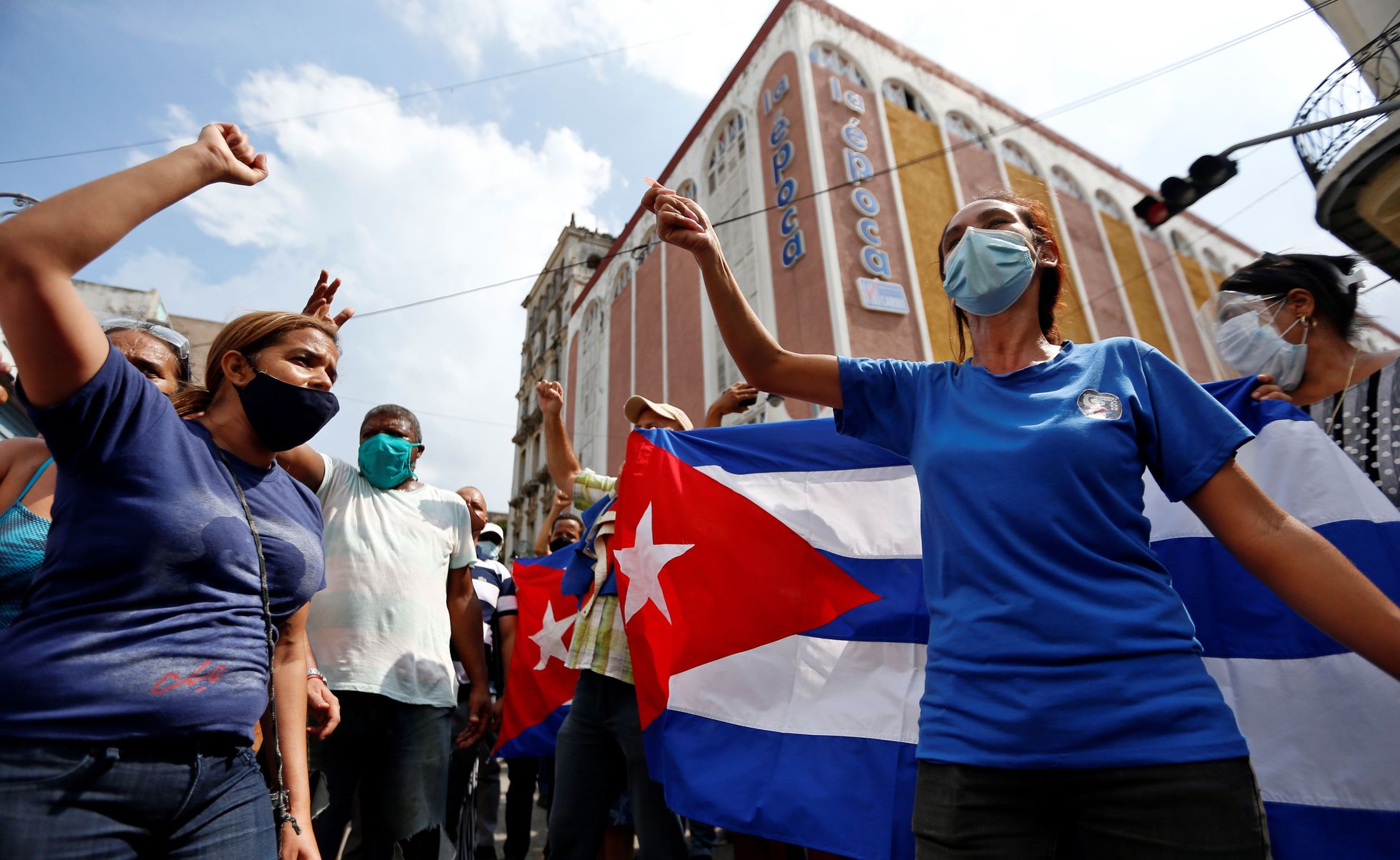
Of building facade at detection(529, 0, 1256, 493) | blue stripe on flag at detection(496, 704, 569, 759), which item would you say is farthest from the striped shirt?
building facade at detection(529, 0, 1256, 493)

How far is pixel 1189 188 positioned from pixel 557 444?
7.80 meters

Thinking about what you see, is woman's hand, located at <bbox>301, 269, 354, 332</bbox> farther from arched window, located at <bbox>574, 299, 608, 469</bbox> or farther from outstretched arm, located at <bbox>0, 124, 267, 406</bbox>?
arched window, located at <bbox>574, 299, 608, 469</bbox>

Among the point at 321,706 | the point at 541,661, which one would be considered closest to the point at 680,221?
the point at 321,706

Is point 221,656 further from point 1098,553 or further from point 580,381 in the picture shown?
point 580,381

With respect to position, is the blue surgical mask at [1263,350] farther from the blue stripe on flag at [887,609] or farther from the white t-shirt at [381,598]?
the white t-shirt at [381,598]

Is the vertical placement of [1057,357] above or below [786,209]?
below

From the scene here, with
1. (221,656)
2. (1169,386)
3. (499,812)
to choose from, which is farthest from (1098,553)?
(499,812)

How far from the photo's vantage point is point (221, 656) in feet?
4.52

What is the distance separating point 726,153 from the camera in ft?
59.2

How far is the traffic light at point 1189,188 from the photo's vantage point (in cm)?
785

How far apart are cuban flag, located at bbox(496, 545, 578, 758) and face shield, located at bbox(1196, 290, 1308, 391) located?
10.4 feet

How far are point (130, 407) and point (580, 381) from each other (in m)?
25.7

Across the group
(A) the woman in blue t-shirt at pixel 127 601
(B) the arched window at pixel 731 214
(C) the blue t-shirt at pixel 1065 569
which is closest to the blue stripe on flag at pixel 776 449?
(C) the blue t-shirt at pixel 1065 569

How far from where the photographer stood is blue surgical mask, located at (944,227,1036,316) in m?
1.70
